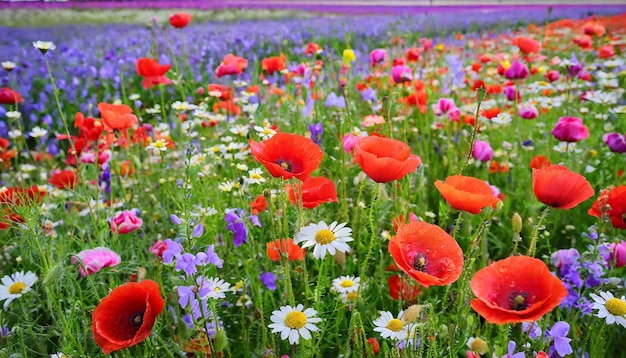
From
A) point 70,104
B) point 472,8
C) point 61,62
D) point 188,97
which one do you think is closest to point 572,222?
point 188,97

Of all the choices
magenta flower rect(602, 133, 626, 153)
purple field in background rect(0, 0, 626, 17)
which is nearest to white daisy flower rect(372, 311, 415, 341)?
magenta flower rect(602, 133, 626, 153)

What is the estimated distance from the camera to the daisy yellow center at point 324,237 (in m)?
0.95

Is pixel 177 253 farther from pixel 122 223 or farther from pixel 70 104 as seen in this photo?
pixel 70 104

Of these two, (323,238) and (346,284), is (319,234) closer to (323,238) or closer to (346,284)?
(323,238)

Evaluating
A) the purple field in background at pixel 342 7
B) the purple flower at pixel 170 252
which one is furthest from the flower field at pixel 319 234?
the purple field in background at pixel 342 7

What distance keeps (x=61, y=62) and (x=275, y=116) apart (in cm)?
258

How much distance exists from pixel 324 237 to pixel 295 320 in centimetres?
16

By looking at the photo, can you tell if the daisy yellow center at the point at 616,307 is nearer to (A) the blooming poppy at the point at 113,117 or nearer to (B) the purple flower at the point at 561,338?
(B) the purple flower at the point at 561,338

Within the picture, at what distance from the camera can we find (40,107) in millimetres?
3348

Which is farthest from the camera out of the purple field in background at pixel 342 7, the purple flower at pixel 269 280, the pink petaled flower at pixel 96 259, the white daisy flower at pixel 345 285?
the purple field in background at pixel 342 7

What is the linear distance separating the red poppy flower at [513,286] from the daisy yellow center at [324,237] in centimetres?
27

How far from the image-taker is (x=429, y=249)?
90 centimetres

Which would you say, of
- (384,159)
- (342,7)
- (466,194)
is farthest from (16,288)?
(342,7)

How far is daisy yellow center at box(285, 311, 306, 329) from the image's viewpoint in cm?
94
